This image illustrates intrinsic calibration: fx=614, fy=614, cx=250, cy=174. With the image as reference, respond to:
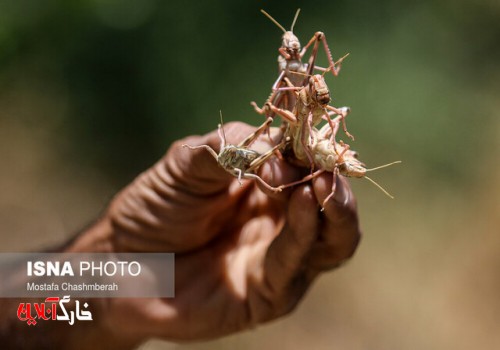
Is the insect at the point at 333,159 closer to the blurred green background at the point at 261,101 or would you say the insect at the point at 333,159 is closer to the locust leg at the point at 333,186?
the locust leg at the point at 333,186

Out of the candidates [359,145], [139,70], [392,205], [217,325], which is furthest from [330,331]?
[139,70]

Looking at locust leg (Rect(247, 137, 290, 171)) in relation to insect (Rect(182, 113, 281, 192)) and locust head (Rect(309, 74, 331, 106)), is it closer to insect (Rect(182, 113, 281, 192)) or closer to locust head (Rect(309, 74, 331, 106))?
insect (Rect(182, 113, 281, 192))

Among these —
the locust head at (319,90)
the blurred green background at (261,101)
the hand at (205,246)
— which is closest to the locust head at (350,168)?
the locust head at (319,90)

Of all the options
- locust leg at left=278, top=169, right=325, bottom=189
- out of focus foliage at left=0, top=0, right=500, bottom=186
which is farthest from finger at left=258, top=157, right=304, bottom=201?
out of focus foliage at left=0, top=0, right=500, bottom=186

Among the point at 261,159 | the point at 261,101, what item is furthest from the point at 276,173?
the point at 261,101

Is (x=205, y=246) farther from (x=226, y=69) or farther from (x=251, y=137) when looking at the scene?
(x=226, y=69)
